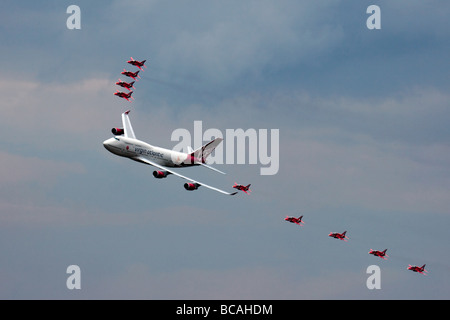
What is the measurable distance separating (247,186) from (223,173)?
6245 millimetres

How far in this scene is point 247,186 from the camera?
655 ft

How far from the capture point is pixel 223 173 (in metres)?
199
